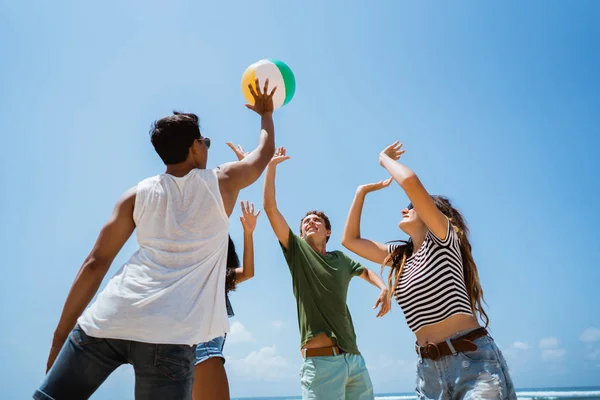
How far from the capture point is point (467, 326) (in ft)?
11.5

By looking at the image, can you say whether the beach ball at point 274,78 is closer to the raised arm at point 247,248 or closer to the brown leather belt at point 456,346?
the raised arm at point 247,248

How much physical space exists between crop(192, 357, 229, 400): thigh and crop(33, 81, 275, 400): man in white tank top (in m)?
2.14

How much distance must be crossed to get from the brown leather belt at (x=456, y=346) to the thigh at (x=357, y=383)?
1810mm

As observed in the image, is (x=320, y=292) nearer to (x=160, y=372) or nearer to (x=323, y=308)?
(x=323, y=308)

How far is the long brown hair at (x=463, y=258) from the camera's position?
396cm

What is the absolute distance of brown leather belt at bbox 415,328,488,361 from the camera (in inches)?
132

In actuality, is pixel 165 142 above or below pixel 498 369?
above

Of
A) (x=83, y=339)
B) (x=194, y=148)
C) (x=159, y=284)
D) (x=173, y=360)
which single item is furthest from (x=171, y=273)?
(x=194, y=148)

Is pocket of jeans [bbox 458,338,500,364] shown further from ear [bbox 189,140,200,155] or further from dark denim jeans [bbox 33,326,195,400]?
ear [bbox 189,140,200,155]

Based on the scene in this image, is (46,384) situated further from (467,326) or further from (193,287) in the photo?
(467,326)

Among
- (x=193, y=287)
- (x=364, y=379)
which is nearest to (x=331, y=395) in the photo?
(x=364, y=379)

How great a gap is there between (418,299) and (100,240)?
2.21 m

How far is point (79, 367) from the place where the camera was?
255 centimetres

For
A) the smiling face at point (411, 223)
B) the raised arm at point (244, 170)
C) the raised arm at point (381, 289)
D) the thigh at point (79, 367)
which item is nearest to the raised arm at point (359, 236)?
the smiling face at point (411, 223)
